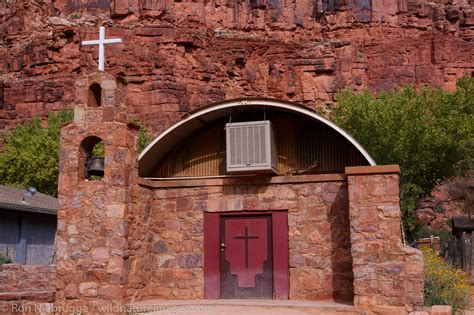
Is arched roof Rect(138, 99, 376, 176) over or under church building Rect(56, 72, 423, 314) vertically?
over

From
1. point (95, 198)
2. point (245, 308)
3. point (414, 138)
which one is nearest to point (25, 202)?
point (95, 198)

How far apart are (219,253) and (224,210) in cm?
92

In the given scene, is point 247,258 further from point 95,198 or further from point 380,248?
point 95,198

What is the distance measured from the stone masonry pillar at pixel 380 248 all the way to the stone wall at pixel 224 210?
0.76m

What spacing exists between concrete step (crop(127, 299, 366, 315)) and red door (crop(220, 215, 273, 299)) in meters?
0.81

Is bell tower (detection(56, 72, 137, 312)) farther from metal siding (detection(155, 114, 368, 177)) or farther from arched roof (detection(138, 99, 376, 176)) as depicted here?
metal siding (detection(155, 114, 368, 177))

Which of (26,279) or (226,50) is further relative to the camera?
(226,50)

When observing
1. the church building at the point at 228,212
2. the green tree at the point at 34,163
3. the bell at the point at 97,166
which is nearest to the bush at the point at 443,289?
the church building at the point at 228,212

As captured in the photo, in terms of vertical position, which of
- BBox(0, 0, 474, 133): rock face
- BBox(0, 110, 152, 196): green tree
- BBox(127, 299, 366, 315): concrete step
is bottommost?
BBox(127, 299, 366, 315): concrete step

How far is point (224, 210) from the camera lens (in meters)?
13.5

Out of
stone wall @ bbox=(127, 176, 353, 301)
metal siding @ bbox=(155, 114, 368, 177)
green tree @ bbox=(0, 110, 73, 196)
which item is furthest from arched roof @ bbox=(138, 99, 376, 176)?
green tree @ bbox=(0, 110, 73, 196)

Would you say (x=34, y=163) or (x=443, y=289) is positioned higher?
(x=34, y=163)

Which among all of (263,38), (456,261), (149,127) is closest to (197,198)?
(456,261)

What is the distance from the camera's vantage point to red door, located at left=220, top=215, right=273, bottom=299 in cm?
1320
